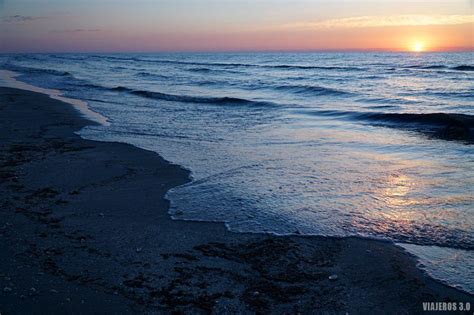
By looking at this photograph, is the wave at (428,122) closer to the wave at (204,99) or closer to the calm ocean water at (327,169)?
the calm ocean water at (327,169)

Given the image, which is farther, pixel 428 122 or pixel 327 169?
pixel 428 122

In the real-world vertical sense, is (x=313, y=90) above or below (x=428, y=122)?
above

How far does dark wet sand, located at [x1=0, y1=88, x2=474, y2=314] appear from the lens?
11.3 ft

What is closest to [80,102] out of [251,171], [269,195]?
[251,171]

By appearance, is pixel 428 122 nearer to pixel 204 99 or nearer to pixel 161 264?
pixel 204 99

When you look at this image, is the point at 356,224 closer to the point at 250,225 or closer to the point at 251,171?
the point at 250,225

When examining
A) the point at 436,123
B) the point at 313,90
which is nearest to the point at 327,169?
the point at 436,123

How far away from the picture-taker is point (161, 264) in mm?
4094

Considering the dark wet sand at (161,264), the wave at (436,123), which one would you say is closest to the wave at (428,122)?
the wave at (436,123)

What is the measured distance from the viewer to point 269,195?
241 inches

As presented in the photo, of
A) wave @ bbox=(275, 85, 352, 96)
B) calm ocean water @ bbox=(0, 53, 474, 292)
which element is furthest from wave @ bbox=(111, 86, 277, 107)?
wave @ bbox=(275, 85, 352, 96)

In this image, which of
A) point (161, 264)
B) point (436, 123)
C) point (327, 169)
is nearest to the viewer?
point (161, 264)

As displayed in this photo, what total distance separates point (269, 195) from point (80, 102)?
48.6 feet

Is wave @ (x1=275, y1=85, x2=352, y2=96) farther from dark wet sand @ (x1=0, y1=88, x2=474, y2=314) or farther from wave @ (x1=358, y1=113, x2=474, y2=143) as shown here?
dark wet sand @ (x1=0, y1=88, x2=474, y2=314)
